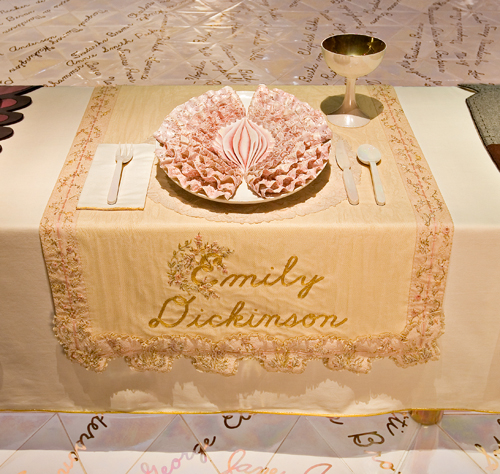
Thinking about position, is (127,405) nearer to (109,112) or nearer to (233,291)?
(233,291)

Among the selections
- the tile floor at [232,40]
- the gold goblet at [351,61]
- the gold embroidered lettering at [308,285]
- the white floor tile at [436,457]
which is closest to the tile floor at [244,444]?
the white floor tile at [436,457]

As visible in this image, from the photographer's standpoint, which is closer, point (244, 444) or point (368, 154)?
point (368, 154)

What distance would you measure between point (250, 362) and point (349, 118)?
536 millimetres

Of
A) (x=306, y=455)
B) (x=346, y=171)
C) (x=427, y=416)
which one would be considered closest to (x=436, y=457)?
(x=427, y=416)

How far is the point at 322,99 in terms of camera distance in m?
1.24

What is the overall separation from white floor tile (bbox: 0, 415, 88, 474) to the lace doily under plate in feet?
2.00

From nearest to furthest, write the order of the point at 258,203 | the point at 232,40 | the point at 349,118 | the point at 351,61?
the point at 258,203, the point at 351,61, the point at 349,118, the point at 232,40

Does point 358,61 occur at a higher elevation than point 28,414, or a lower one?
higher

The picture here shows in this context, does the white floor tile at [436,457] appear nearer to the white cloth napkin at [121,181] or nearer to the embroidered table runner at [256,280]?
the embroidered table runner at [256,280]

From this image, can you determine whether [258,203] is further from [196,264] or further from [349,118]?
[349,118]

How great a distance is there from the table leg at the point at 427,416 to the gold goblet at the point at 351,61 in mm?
625

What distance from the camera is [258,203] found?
0.94 metres

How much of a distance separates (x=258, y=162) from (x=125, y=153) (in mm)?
265

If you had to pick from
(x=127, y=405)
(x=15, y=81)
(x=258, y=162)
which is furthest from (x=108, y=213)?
(x=15, y=81)
